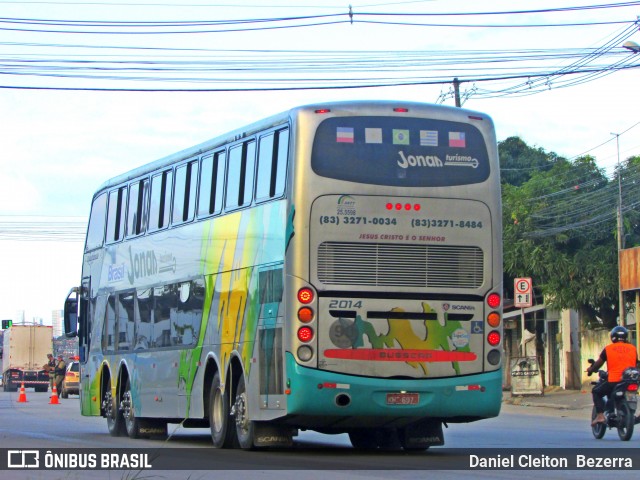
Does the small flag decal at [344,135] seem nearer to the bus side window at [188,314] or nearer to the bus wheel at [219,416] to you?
the bus wheel at [219,416]

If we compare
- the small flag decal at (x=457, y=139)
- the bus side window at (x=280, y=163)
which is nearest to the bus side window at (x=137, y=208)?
the bus side window at (x=280, y=163)

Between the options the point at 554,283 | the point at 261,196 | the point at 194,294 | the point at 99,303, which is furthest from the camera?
the point at 554,283

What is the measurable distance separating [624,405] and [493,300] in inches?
175

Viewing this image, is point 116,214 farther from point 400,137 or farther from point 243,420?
point 400,137

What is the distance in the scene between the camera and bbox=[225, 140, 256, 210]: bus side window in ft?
56.2

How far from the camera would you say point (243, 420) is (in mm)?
16797

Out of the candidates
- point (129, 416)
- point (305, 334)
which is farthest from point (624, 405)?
point (129, 416)

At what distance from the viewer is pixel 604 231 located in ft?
137

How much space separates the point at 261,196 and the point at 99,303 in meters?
8.27

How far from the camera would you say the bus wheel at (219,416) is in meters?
17.5

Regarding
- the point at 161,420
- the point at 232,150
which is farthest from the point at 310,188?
the point at 161,420

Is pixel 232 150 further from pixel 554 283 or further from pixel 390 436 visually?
pixel 554 283

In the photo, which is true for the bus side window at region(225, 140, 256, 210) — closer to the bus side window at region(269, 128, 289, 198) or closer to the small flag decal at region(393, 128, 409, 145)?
the bus side window at region(269, 128, 289, 198)

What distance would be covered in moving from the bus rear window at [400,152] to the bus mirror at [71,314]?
11205 mm
